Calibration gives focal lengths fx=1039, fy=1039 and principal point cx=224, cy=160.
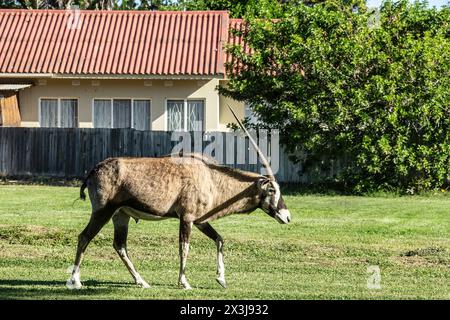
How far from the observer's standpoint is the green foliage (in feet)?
92.4

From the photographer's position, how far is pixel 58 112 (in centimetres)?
3606

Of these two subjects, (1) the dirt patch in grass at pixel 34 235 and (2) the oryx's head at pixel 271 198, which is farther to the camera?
(1) the dirt patch in grass at pixel 34 235

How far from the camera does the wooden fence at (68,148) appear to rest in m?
32.7

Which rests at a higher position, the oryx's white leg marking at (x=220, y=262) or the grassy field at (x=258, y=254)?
the oryx's white leg marking at (x=220, y=262)

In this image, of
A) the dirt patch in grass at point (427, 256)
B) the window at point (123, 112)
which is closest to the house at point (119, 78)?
the window at point (123, 112)

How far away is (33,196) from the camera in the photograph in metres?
27.6

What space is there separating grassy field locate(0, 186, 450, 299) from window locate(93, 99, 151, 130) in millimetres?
10002

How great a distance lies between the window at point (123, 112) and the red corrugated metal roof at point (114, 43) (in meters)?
1.39

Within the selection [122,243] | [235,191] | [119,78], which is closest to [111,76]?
[119,78]

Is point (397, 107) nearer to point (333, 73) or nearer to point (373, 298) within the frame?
point (333, 73)

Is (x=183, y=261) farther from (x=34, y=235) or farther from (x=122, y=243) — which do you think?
(x=34, y=235)

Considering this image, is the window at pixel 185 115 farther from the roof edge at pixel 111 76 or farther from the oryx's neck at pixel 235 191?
the oryx's neck at pixel 235 191

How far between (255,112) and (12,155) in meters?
8.55

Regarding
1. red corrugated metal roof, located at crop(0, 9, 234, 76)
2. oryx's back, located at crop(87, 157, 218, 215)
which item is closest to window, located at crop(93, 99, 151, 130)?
red corrugated metal roof, located at crop(0, 9, 234, 76)
